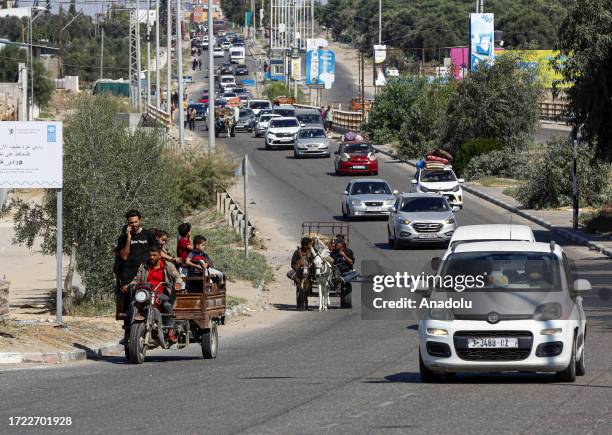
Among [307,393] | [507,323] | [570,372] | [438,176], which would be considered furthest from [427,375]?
[438,176]

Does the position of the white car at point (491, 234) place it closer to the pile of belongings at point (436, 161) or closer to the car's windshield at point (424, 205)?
the car's windshield at point (424, 205)

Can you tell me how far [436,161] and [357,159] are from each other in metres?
5.62

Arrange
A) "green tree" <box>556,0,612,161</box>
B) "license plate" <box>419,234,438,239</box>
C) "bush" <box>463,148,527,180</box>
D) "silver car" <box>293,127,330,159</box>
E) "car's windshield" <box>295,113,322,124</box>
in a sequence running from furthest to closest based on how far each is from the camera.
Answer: "car's windshield" <box>295,113,322,124</box> < "silver car" <box>293,127,330,159</box> < "bush" <box>463,148,527,180</box> < "green tree" <box>556,0,612,161</box> < "license plate" <box>419,234,438,239</box>

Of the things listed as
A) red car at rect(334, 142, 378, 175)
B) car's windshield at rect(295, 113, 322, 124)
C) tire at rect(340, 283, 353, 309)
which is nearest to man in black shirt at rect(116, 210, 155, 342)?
tire at rect(340, 283, 353, 309)

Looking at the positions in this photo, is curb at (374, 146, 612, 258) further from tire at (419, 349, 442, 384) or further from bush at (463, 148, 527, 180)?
tire at (419, 349, 442, 384)

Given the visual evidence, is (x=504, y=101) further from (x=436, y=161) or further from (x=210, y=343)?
(x=210, y=343)

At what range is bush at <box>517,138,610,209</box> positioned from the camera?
4909 centimetres

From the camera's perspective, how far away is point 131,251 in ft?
61.2

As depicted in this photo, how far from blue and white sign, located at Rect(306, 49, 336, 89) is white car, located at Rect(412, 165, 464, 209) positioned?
69.5 metres

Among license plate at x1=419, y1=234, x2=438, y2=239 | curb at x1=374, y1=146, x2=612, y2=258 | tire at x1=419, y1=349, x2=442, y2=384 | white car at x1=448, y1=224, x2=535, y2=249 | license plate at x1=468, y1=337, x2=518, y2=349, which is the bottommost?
curb at x1=374, y1=146, x2=612, y2=258

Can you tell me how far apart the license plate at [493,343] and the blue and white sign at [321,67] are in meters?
104

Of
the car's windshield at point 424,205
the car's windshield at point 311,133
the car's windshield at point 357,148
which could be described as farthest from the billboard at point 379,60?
the car's windshield at point 424,205

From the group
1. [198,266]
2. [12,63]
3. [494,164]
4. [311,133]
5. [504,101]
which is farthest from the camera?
[12,63]

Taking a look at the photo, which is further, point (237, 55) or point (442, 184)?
point (237, 55)
